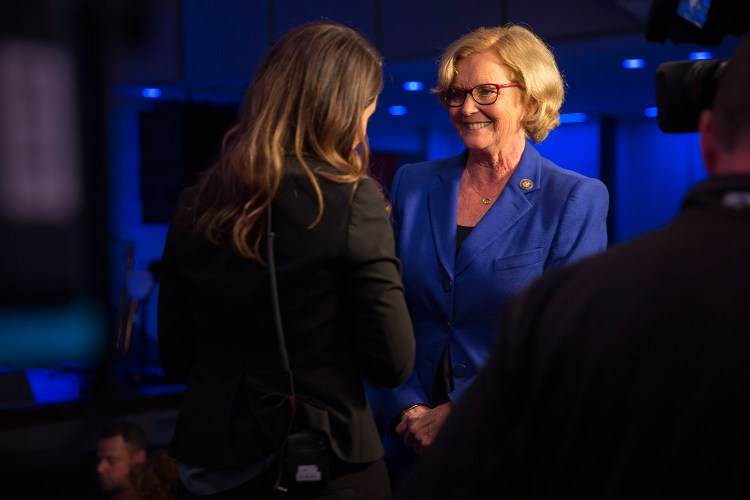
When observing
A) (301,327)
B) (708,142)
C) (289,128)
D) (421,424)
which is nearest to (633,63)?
(421,424)

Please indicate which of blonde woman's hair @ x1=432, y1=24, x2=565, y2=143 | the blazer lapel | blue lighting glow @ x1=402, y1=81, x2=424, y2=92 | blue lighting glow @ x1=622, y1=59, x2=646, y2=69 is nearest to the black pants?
the blazer lapel

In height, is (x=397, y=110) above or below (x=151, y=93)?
below

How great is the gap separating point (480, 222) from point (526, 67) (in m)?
0.33

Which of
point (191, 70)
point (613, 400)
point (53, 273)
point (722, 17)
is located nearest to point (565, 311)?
point (613, 400)

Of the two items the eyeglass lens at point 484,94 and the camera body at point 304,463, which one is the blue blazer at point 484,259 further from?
the camera body at point 304,463

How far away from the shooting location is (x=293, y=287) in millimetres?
1418

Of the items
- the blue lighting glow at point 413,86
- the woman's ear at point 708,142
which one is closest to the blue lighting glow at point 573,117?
the blue lighting glow at point 413,86

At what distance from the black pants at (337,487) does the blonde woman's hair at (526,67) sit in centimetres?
84

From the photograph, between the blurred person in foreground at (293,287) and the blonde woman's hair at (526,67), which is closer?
the blurred person in foreground at (293,287)

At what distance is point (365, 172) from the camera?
1563mm

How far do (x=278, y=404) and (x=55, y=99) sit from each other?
7466mm

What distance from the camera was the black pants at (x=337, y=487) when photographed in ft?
4.75

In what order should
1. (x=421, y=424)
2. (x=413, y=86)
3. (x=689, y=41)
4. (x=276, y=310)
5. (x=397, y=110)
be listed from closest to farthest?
(x=689, y=41), (x=276, y=310), (x=421, y=424), (x=413, y=86), (x=397, y=110)

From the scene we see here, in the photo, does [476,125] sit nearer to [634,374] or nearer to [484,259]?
[484,259]
